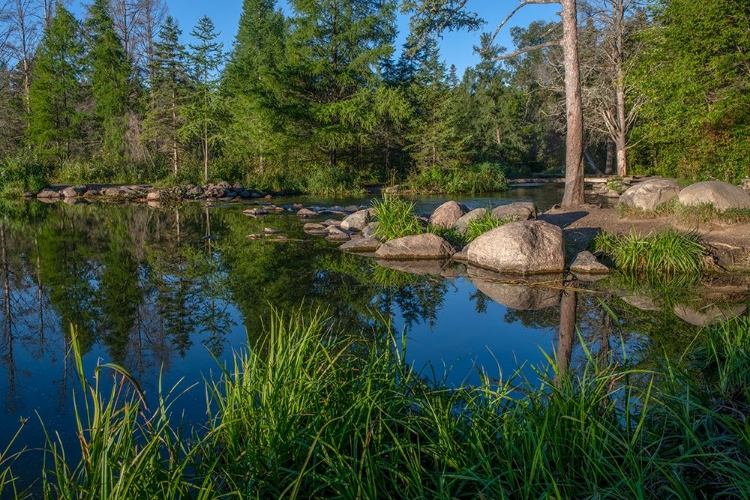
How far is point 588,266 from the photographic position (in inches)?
320

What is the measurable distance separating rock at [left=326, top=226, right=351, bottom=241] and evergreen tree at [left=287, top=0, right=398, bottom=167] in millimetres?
14409

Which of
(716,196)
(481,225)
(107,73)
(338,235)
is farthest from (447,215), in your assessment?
(107,73)

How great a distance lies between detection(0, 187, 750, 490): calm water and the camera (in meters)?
4.45

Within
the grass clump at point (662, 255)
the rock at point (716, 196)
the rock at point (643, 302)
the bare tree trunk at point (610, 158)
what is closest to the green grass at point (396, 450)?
the rock at point (643, 302)

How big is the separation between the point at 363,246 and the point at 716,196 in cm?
611

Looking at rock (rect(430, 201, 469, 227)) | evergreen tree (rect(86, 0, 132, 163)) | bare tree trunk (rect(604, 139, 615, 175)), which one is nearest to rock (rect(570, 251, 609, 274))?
rock (rect(430, 201, 469, 227))

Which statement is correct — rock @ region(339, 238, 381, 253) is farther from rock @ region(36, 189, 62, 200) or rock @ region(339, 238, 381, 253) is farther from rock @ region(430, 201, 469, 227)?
rock @ region(36, 189, 62, 200)

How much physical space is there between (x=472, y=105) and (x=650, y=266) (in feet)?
99.7

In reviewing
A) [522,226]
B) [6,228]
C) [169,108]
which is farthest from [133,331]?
[169,108]

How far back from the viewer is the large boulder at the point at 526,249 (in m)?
8.09

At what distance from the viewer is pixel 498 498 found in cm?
228

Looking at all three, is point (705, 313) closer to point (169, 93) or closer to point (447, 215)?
point (447, 215)

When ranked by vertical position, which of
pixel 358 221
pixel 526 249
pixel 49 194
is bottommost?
pixel 526 249

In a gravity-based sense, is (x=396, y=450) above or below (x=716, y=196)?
below
